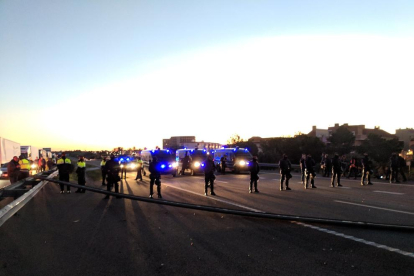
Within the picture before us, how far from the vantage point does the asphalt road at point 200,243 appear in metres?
5.72

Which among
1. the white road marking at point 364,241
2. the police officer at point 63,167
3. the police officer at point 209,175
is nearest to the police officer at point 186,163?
the police officer at point 63,167

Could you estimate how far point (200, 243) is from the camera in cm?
729

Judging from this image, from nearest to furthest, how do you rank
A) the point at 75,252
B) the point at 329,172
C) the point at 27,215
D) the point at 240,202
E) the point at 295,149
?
1. the point at 75,252
2. the point at 27,215
3. the point at 240,202
4. the point at 329,172
5. the point at 295,149

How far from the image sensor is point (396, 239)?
289 inches

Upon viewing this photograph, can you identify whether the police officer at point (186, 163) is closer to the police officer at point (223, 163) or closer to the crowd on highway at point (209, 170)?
the police officer at point (223, 163)

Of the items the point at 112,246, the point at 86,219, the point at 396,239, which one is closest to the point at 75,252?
the point at 112,246

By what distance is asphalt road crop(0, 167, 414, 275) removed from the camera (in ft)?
18.8

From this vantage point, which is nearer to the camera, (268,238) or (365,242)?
(365,242)

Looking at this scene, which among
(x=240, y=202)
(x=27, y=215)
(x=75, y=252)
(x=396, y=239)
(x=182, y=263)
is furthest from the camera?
(x=240, y=202)

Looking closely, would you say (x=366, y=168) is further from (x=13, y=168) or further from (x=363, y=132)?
(x=363, y=132)

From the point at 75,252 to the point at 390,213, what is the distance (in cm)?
902

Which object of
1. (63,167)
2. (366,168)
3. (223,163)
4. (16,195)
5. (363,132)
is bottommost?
A: (16,195)

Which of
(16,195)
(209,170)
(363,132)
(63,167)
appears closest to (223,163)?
(209,170)

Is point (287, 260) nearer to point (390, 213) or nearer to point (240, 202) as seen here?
point (390, 213)
